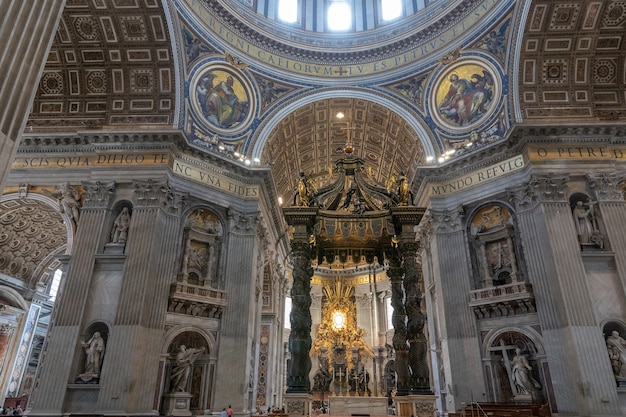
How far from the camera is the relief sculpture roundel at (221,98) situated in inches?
598

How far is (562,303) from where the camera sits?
11.3m

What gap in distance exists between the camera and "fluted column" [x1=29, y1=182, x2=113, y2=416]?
10.7 meters

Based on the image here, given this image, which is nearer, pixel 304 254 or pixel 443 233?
pixel 304 254

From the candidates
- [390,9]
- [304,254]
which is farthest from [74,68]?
[390,9]

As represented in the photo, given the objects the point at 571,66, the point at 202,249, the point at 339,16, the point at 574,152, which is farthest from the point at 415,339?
the point at 339,16

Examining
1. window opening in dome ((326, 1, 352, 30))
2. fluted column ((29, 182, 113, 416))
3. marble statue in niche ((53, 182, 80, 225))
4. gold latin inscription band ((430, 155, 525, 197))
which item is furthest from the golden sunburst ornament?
marble statue in niche ((53, 182, 80, 225))

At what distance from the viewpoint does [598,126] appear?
13047mm

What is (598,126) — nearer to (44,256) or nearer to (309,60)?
(309,60)

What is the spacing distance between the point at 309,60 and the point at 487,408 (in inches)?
572

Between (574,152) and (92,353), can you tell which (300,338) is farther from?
(574,152)

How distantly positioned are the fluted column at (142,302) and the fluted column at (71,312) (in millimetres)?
1018

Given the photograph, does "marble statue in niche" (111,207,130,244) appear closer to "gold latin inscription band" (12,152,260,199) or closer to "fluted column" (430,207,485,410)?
"gold latin inscription band" (12,152,260,199)

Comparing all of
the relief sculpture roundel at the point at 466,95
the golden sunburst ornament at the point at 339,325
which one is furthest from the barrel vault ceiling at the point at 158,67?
the golden sunburst ornament at the point at 339,325

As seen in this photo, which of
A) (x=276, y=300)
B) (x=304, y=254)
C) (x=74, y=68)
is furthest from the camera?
(x=276, y=300)
